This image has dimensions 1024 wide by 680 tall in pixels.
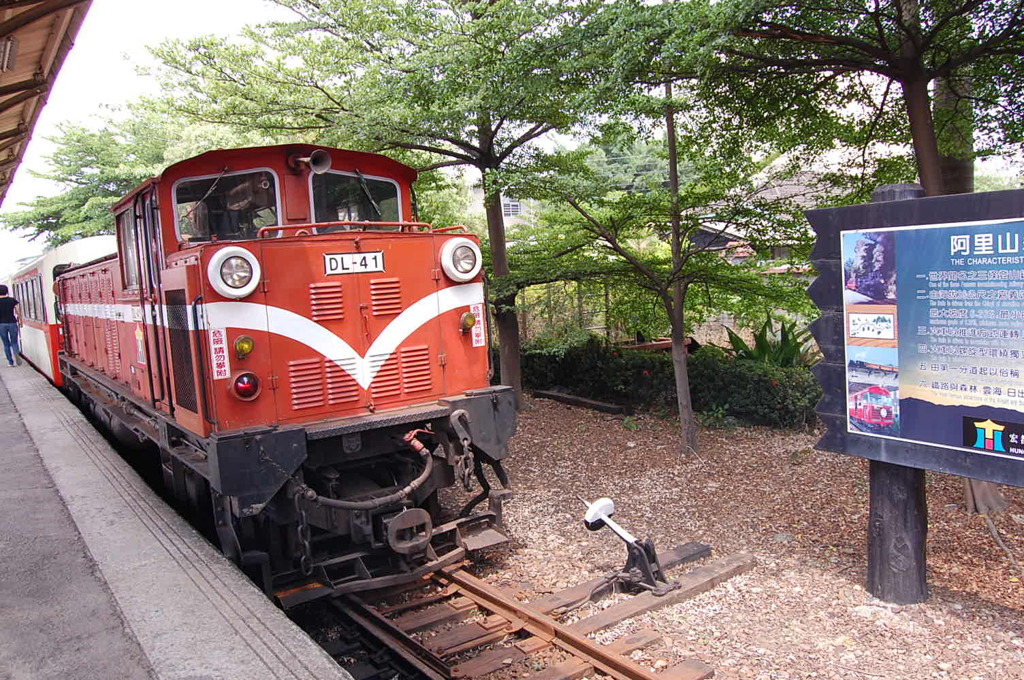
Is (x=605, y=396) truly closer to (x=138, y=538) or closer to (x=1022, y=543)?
(x=1022, y=543)

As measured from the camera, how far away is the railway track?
14.2 ft

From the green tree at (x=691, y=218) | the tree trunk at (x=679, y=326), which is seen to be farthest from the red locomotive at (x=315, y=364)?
the tree trunk at (x=679, y=326)

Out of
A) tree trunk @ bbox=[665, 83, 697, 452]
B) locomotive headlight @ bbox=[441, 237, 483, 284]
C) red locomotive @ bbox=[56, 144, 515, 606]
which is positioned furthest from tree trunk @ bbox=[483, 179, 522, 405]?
red locomotive @ bbox=[56, 144, 515, 606]

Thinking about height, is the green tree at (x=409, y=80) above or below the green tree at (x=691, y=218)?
above

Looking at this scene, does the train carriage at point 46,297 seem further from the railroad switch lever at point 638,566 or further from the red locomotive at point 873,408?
the red locomotive at point 873,408

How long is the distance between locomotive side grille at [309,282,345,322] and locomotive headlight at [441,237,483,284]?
867 mm

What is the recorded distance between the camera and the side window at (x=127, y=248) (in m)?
6.50

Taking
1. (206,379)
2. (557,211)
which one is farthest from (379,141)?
(206,379)

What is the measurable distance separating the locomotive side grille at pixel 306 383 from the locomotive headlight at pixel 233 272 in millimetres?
631

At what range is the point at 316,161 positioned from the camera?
18.5ft

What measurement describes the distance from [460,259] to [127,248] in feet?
11.0

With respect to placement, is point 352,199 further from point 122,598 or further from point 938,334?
point 938,334

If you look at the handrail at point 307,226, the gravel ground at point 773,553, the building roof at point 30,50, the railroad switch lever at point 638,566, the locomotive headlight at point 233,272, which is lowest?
the gravel ground at point 773,553

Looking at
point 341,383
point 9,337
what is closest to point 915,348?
point 341,383
